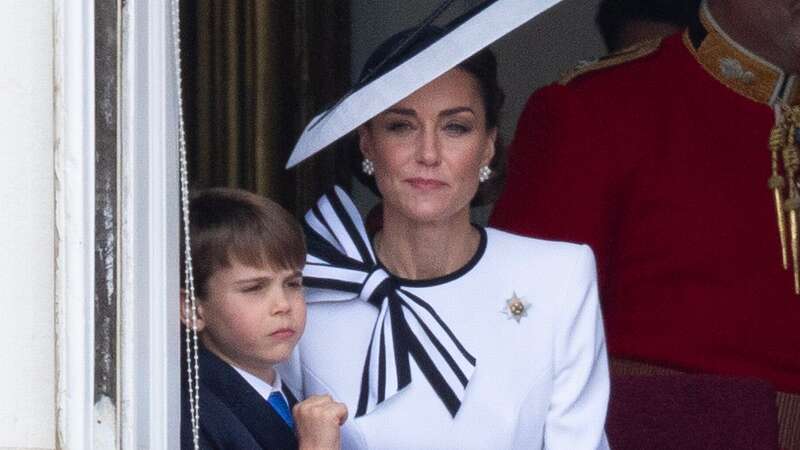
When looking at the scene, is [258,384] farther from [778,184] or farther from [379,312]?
[778,184]

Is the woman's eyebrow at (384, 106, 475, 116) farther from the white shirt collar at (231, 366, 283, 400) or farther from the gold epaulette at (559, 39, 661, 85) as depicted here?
the gold epaulette at (559, 39, 661, 85)

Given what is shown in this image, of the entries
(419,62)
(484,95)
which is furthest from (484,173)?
(419,62)

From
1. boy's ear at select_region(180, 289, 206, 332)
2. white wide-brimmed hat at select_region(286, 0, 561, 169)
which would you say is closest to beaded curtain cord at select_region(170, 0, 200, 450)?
boy's ear at select_region(180, 289, 206, 332)

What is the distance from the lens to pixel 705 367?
3.18m

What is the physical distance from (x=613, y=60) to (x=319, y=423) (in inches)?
46.4

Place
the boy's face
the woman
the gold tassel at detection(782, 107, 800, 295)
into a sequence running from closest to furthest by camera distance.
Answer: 1. the boy's face
2. the woman
3. the gold tassel at detection(782, 107, 800, 295)

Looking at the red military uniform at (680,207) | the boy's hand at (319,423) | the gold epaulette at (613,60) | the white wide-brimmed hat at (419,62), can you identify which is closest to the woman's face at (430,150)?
the white wide-brimmed hat at (419,62)

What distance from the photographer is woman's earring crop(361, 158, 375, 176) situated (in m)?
2.70

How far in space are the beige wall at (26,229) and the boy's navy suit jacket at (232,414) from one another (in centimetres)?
35

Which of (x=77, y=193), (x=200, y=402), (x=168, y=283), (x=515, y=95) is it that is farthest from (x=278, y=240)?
(x=515, y=95)

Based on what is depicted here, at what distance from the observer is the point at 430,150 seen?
2613 mm

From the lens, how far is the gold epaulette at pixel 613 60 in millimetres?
3326

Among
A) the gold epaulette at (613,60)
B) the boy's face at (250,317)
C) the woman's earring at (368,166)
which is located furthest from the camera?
the gold epaulette at (613,60)

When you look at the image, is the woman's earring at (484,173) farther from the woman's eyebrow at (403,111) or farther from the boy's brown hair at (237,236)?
the boy's brown hair at (237,236)
